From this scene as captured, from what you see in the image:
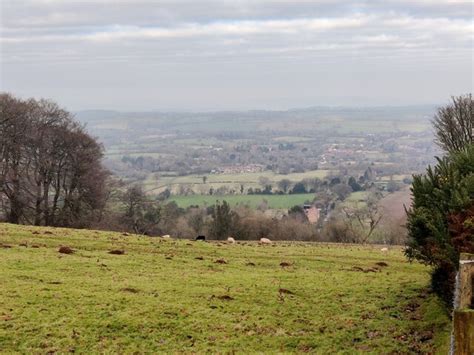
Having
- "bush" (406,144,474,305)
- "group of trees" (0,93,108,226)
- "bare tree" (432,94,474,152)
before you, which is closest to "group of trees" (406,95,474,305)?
"bush" (406,144,474,305)

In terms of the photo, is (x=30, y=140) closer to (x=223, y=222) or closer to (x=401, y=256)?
(x=223, y=222)

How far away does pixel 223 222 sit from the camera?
70125 millimetres

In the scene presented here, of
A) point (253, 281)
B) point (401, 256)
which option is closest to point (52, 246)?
point (253, 281)

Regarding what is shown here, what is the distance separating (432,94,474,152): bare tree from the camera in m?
55.7

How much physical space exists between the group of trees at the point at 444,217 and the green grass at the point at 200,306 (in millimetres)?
1625

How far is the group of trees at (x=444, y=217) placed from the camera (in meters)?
16.8

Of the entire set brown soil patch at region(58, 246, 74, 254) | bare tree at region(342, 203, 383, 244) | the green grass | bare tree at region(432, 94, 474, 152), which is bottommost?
bare tree at region(342, 203, 383, 244)

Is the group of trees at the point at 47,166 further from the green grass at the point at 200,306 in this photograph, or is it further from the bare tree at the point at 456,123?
the bare tree at the point at 456,123

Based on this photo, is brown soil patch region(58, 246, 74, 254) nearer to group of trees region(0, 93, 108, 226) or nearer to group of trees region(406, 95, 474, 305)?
group of trees region(406, 95, 474, 305)

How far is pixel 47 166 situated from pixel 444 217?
5224 centimetres

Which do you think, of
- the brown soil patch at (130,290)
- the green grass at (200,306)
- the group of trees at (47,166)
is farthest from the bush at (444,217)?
the group of trees at (47,166)

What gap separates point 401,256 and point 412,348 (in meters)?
21.0

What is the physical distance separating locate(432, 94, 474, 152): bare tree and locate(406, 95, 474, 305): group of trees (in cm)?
3621

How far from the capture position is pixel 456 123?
57156 millimetres
